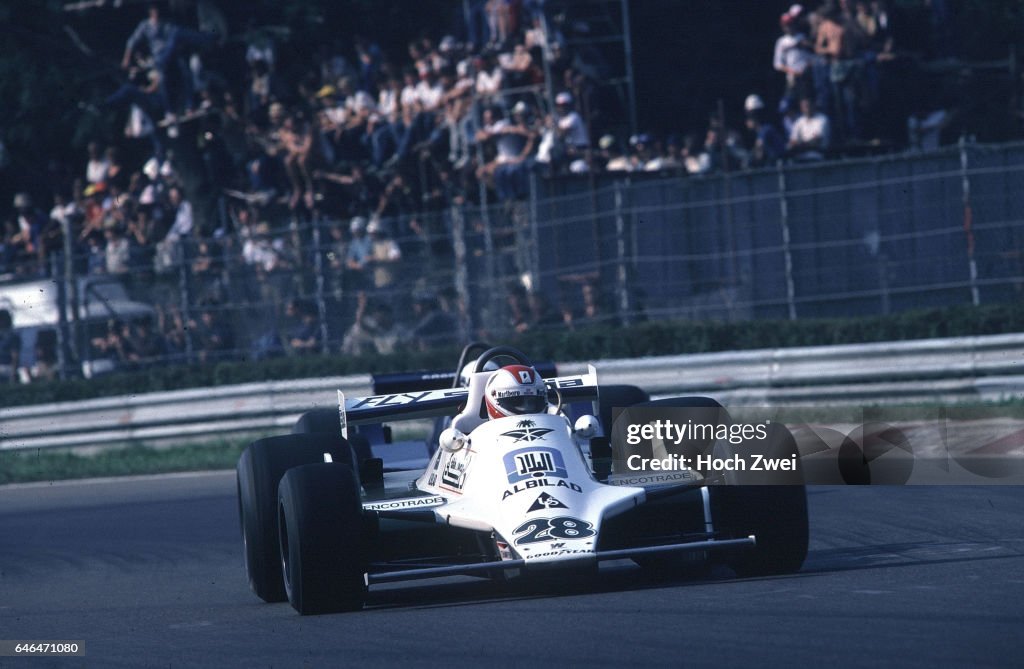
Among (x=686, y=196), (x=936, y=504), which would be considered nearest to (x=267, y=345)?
(x=686, y=196)

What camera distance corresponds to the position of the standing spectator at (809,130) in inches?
698

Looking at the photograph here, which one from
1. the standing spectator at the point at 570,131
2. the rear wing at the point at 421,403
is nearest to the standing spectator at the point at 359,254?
the standing spectator at the point at 570,131

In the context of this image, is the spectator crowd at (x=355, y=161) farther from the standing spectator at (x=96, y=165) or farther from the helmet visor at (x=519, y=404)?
the helmet visor at (x=519, y=404)

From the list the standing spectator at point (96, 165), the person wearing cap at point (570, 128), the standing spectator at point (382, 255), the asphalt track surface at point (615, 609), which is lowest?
the asphalt track surface at point (615, 609)

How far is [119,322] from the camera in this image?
17.5m

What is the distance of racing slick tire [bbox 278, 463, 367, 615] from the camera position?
6.92m

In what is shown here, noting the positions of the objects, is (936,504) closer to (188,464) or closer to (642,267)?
(642,267)

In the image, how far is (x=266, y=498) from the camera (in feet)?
25.6

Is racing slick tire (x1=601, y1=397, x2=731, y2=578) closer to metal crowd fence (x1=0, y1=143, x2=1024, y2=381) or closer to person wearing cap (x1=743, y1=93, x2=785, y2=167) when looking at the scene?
metal crowd fence (x1=0, y1=143, x2=1024, y2=381)

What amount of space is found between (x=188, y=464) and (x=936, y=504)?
804cm

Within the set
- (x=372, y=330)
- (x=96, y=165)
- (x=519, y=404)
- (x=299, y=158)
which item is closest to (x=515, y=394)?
(x=519, y=404)

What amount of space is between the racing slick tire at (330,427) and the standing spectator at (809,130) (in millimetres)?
9131

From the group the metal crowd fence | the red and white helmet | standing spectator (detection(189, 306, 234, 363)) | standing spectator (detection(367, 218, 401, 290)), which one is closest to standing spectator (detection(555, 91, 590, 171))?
the metal crowd fence

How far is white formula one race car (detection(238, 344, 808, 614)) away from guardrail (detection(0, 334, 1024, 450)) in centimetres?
637
